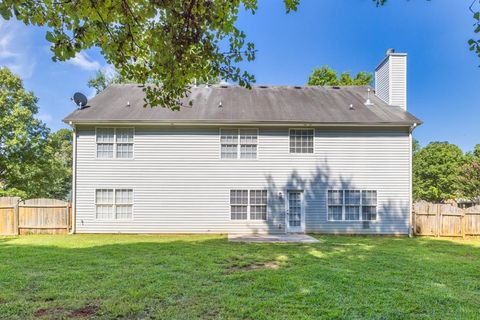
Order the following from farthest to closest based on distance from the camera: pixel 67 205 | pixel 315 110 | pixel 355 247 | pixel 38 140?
pixel 38 140 → pixel 315 110 → pixel 67 205 → pixel 355 247

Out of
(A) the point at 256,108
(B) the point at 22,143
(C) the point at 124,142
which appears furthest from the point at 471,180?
(B) the point at 22,143

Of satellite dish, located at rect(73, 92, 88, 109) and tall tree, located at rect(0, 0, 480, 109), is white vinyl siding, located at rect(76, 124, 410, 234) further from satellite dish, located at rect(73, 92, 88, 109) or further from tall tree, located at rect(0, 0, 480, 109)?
tall tree, located at rect(0, 0, 480, 109)

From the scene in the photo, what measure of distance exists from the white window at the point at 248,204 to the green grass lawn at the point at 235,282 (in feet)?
11.1

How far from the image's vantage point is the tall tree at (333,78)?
2562 centimetres

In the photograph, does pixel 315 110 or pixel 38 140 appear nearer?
pixel 315 110

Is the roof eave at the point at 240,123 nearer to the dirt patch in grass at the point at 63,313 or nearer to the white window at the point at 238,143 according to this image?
the white window at the point at 238,143

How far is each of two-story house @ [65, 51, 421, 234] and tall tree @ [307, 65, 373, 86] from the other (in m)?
13.9

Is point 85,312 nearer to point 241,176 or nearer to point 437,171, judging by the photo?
point 241,176

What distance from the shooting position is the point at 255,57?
156 inches

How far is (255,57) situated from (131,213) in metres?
10.1

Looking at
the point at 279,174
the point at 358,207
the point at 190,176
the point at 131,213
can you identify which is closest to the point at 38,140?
the point at 131,213

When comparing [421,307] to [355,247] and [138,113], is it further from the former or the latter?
[138,113]

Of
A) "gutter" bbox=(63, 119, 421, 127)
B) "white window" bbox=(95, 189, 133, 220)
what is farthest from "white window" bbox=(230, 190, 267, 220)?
"white window" bbox=(95, 189, 133, 220)

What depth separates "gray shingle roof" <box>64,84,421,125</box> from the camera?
12.2 m
